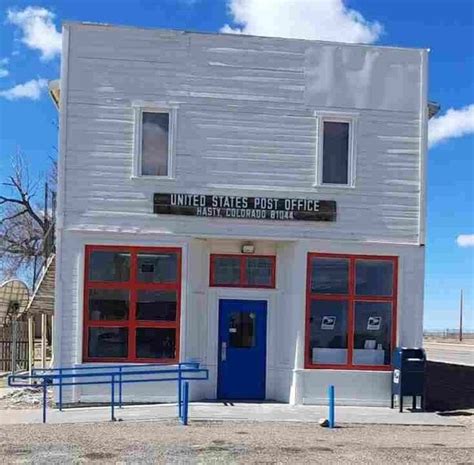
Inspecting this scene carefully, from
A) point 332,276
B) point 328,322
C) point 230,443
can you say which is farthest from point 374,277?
point 230,443

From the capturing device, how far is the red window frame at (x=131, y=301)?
610 inches

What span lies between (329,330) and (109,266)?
440cm

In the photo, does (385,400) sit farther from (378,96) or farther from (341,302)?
(378,96)

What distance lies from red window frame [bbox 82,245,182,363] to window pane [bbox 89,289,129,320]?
7 cm

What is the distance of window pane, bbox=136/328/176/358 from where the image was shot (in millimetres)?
15672

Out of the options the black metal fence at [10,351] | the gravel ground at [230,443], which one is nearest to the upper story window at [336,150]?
the gravel ground at [230,443]

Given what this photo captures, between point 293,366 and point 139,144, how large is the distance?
5.16 metres

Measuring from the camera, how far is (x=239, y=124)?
16.0 meters

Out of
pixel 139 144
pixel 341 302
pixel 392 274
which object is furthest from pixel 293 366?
pixel 139 144

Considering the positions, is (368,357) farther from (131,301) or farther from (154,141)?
(154,141)

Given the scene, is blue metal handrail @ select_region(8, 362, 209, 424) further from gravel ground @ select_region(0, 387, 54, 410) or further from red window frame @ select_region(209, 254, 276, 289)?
red window frame @ select_region(209, 254, 276, 289)

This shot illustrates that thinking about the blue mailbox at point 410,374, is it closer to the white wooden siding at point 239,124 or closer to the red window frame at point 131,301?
the white wooden siding at point 239,124

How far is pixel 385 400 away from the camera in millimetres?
16062

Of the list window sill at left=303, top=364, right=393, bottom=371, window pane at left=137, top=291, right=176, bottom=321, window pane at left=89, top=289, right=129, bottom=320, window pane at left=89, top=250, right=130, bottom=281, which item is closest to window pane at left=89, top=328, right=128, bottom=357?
window pane at left=89, top=289, right=129, bottom=320
